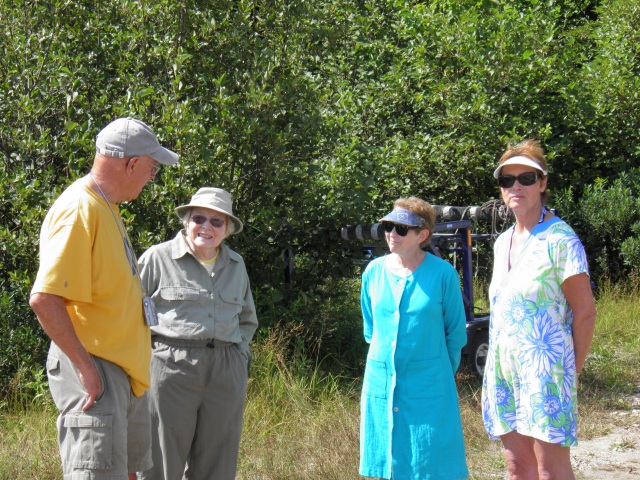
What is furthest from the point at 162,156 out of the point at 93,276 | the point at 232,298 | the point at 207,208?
the point at 232,298

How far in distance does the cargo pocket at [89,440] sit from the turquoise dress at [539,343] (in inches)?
73.6

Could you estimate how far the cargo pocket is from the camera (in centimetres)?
332

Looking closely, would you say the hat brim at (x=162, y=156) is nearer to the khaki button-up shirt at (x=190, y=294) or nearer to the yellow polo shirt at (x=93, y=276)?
the yellow polo shirt at (x=93, y=276)

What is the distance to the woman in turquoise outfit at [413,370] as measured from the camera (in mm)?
4348

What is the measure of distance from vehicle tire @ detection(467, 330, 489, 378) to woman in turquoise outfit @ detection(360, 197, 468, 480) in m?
3.62

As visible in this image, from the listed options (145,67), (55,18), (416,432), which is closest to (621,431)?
(416,432)

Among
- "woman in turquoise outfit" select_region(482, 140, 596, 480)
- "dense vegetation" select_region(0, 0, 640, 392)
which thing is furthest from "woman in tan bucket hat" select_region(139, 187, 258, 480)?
"dense vegetation" select_region(0, 0, 640, 392)

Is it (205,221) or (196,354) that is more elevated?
(205,221)

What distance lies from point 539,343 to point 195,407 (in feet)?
5.92

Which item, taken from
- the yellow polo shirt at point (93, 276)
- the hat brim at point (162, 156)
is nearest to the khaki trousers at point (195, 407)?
the yellow polo shirt at point (93, 276)

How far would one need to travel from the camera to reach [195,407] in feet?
14.5

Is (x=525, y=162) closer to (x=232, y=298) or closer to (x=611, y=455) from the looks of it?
(x=232, y=298)

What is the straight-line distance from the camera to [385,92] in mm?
11383

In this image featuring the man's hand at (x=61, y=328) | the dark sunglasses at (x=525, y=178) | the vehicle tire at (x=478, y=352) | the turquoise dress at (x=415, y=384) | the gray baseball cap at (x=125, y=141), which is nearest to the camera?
the man's hand at (x=61, y=328)
